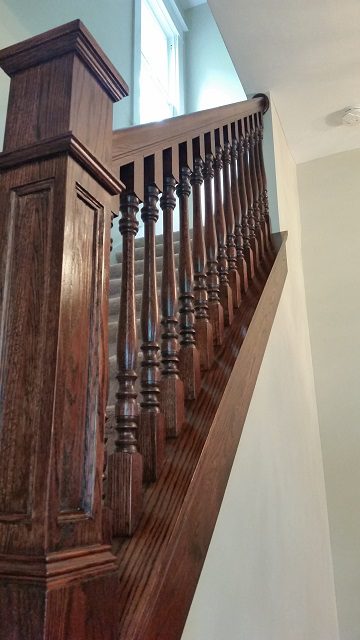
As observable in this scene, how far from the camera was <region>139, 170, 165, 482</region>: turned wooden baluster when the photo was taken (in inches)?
39.4

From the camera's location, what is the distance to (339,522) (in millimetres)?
2754

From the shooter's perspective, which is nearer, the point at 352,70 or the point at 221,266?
the point at 221,266

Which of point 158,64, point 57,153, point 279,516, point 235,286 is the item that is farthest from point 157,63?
point 57,153

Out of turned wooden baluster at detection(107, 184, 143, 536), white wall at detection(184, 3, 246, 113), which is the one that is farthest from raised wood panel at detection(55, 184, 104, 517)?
white wall at detection(184, 3, 246, 113)

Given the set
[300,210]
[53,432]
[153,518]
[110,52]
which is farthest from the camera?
[110,52]

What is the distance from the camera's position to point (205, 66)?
4.77 m

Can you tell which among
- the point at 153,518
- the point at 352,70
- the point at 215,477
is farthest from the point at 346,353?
the point at 153,518

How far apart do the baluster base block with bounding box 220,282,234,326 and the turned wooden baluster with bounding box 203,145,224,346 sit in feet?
0.21

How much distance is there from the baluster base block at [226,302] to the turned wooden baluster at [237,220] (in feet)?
0.77

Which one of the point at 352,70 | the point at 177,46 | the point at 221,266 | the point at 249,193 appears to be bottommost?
the point at 221,266

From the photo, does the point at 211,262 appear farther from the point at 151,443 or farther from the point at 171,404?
the point at 151,443

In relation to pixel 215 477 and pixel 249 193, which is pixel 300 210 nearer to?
pixel 249 193

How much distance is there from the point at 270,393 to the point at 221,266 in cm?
52

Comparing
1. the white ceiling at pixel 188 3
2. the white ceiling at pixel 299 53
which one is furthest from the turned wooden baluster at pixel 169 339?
the white ceiling at pixel 188 3
